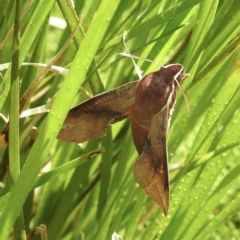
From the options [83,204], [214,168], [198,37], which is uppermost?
[198,37]

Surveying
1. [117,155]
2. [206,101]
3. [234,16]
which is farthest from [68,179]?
[234,16]

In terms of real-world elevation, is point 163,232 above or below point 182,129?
below

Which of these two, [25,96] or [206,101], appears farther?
[206,101]

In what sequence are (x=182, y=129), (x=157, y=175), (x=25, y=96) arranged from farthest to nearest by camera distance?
(x=182, y=129)
(x=25, y=96)
(x=157, y=175)

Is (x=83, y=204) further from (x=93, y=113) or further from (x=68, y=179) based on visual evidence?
(x=93, y=113)

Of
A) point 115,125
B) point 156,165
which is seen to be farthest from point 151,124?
point 115,125
